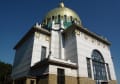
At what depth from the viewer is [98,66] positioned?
2155 centimetres

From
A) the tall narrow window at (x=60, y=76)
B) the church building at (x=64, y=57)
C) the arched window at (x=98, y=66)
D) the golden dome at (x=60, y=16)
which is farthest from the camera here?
the golden dome at (x=60, y=16)

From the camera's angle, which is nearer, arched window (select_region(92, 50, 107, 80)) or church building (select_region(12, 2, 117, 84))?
church building (select_region(12, 2, 117, 84))

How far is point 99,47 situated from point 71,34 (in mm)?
6293

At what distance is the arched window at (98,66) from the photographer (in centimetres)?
2037

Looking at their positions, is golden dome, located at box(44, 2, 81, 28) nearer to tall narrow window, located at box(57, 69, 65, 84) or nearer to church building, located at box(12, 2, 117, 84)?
church building, located at box(12, 2, 117, 84)

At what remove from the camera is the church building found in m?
16.0

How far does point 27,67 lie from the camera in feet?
62.3

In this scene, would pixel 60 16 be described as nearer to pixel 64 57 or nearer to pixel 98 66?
pixel 64 57

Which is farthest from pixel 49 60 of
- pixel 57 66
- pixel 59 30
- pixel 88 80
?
pixel 59 30

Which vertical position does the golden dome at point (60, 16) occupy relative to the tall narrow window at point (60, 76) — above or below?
above

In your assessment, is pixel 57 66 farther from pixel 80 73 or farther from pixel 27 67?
pixel 27 67

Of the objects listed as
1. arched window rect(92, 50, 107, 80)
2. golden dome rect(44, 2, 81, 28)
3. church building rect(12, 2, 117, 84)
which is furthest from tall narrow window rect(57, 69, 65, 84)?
golden dome rect(44, 2, 81, 28)

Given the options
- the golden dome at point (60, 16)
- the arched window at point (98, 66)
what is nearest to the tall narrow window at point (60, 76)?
the arched window at point (98, 66)

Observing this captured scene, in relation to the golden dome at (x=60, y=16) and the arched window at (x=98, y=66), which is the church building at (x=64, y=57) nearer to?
the arched window at (x=98, y=66)
